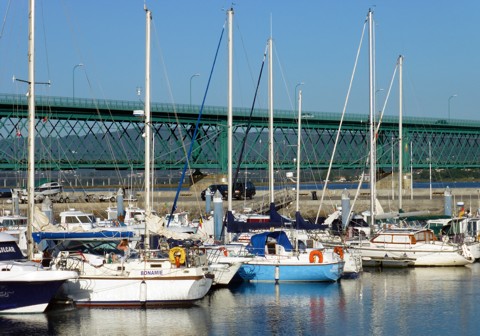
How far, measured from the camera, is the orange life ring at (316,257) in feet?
132

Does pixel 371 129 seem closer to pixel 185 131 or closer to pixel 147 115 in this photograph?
pixel 147 115

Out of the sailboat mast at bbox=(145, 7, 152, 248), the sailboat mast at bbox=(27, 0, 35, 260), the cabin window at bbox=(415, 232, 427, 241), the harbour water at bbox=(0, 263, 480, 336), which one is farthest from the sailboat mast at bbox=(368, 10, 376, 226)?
the sailboat mast at bbox=(27, 0, 35, 260)

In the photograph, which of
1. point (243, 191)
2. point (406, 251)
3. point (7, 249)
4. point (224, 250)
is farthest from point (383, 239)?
point (243, 191)

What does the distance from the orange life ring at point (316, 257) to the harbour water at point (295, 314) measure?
99cm

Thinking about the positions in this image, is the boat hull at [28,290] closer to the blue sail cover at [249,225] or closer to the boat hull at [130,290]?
the boat hull at [130,290]

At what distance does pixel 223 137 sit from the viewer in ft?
356

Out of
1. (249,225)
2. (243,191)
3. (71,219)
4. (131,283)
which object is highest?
(243,191)

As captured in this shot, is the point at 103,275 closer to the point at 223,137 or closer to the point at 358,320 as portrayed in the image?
the point at 358,320

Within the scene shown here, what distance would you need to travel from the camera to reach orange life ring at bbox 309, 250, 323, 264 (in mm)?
40156

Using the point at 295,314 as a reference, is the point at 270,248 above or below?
above

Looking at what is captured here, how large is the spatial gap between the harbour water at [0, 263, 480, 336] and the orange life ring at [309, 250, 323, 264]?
3.25 feet

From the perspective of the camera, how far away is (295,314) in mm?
34062

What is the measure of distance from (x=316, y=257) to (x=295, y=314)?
6468mm

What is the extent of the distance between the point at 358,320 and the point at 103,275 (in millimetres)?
8997
